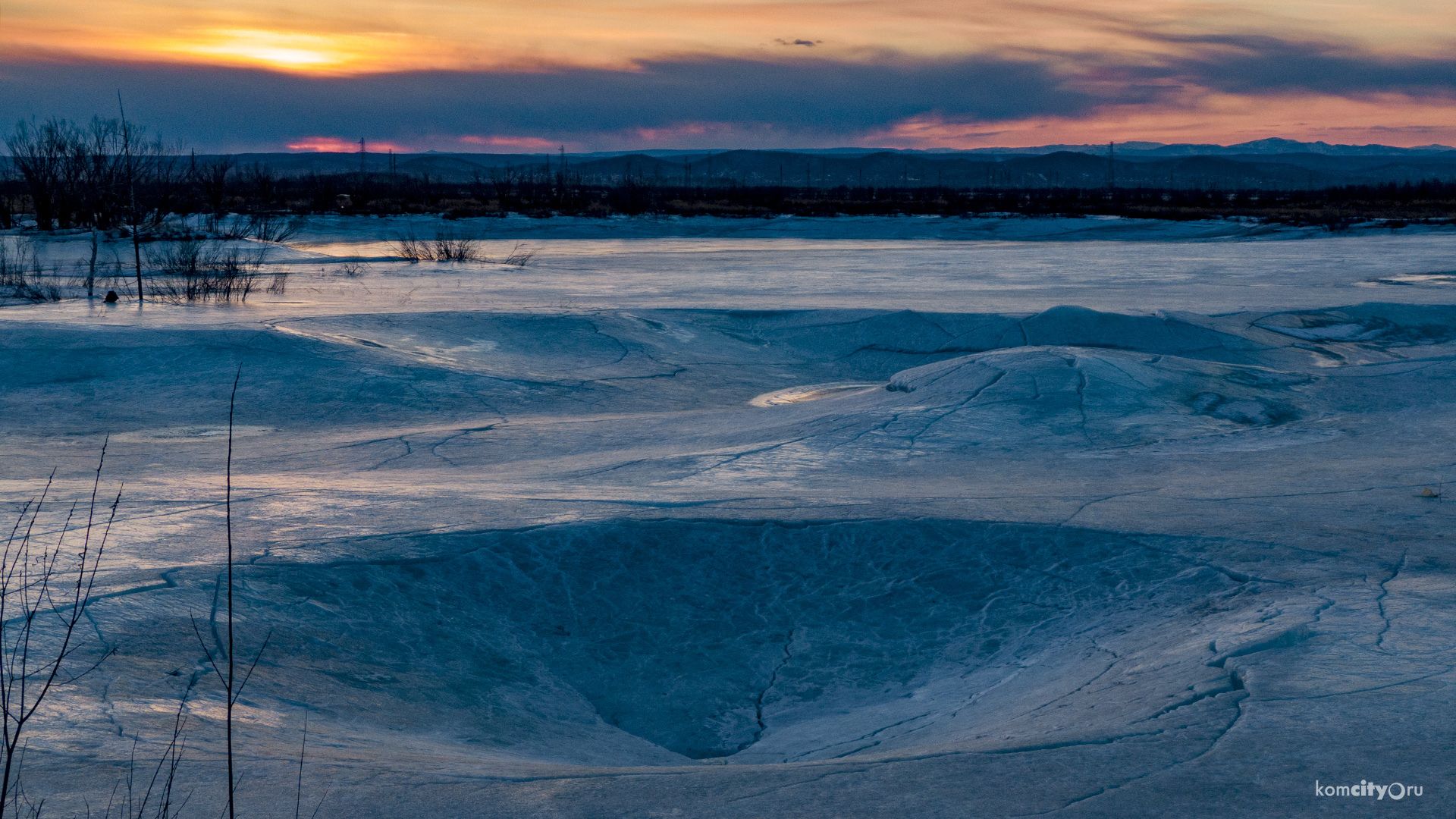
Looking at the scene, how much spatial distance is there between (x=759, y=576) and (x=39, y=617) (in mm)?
2917

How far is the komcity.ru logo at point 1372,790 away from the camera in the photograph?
260 centimetres

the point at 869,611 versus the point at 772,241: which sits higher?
the point at 772,241

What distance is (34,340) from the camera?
11383 mm

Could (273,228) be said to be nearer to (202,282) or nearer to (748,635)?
(202,282)

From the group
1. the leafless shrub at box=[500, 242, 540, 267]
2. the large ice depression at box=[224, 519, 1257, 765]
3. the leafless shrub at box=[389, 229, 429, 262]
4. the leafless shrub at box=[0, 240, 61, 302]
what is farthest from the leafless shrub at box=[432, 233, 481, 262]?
the large ice depression at box=[224, 519, 1257, 765]

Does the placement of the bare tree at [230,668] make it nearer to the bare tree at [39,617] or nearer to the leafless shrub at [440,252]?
the bare tree at [39,617]

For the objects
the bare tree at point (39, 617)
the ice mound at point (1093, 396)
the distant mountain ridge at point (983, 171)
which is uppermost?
the distant mountain ridge at point (983, 171)

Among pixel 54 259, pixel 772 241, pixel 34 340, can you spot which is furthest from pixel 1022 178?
pixel 34 340

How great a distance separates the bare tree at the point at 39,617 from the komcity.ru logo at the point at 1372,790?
9.97 feet

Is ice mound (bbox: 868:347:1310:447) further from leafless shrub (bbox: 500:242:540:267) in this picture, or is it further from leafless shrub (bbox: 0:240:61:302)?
leafless shrub (bbox: 500:242:540:267)

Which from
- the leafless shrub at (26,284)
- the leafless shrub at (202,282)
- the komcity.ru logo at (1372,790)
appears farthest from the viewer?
the leafless shrub at (26,284)

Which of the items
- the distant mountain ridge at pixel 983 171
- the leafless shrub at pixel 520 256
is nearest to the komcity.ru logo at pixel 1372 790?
the leafless shrub at pixel 520 256

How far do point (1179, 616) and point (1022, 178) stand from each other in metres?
163

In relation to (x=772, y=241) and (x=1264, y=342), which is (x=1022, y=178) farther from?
(x=1264, y=342)
